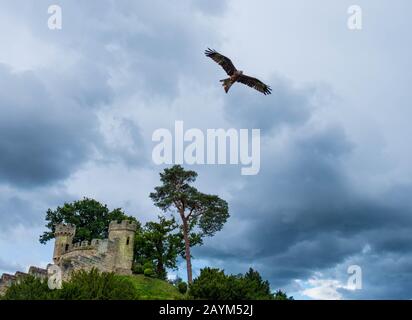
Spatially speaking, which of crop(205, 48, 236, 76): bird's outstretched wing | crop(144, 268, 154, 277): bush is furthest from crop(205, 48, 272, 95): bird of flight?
crop(144, 268, 154, 277): bush

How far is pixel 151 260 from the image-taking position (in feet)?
256

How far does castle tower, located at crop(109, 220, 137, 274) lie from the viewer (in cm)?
6938

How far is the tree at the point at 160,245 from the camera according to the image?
7656 centimetres

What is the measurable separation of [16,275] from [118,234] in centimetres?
1342

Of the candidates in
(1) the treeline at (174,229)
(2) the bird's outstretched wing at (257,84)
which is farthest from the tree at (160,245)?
(2) the bird's outstretched wing at (257,84)

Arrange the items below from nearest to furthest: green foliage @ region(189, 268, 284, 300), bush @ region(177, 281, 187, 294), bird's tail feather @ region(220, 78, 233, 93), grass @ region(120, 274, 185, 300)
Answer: bird's tail feather @ region(220, 78, 233, 93) < green foliage @ region(189, 268, 284, 300) < grass @ region(120, 274, 185, 300) < bush @ region(177, 281, 187, 294)

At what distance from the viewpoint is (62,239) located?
8012 cm

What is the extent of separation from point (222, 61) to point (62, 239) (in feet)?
180

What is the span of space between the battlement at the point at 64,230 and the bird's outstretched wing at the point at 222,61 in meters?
54.3

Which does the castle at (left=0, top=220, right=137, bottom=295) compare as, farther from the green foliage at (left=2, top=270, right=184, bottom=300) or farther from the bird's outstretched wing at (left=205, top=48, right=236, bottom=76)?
the bird's outstretched wing at (left=205, top=48, right=236, bottom=76)

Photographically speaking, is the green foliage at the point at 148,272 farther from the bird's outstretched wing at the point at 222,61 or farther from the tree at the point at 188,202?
the bird's outstretched wing at the point at 222,61

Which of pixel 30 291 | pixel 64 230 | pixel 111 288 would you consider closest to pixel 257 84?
pixel 111 288

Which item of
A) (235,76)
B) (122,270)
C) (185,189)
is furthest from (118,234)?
(235,76)
